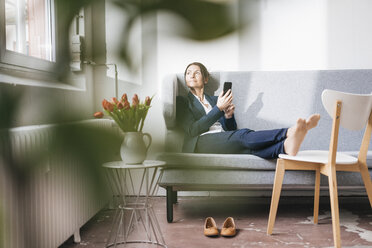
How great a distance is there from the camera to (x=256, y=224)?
1.79 meters

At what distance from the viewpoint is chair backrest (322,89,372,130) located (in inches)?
53.0

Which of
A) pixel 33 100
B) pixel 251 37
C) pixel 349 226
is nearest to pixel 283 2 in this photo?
pixel 251 37

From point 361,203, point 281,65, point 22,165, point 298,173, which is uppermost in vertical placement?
point 281,65

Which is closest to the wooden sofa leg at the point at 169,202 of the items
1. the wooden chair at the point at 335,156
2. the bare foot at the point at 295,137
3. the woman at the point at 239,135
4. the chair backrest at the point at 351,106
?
the woman at the point at 239,135

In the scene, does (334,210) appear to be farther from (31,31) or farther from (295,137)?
(31,31)

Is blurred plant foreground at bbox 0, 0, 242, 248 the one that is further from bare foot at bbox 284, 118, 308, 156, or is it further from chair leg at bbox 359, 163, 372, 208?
chair leg at bbox 359, 163, 372, 208

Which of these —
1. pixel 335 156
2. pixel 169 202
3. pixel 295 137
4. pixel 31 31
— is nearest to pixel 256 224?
pixel 169 202

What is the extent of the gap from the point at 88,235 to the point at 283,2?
1.62 m

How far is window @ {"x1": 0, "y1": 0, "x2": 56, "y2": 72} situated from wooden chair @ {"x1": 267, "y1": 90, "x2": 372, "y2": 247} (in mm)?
1245

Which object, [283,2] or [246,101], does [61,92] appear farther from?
[246,101]

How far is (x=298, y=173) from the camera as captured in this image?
175cm

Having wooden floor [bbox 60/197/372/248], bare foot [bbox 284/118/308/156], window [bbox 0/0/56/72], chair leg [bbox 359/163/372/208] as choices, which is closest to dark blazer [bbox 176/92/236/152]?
bare foot [bbox 284/118/308/156]

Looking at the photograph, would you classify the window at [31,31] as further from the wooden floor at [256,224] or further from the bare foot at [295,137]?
the wooden floor at [256,224]

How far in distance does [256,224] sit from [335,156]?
54cm
